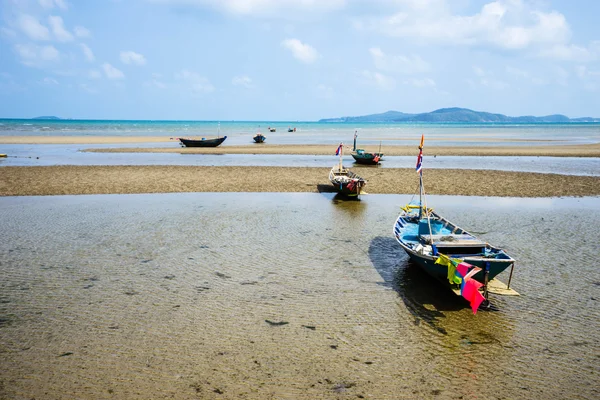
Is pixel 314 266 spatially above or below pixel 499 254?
below

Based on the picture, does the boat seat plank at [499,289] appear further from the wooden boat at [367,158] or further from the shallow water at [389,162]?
the wooden boat at [367,158]

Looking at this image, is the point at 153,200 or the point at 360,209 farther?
the point at 153,200

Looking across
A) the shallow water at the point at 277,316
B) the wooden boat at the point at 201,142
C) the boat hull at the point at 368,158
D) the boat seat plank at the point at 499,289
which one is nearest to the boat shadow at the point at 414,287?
the shallow water at the point at 277,316

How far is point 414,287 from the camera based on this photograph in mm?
11633

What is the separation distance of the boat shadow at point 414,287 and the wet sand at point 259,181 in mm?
12676

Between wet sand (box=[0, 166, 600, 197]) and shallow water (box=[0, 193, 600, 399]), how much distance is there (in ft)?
29.3

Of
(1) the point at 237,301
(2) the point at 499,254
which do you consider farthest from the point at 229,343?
(2) the point at 499,254

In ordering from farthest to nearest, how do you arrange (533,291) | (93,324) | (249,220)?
1. (249,220)
2. (533,291)
3. (93,324)

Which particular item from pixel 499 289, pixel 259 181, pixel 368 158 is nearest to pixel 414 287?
pixel 499 289

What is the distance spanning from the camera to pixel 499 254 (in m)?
11.0

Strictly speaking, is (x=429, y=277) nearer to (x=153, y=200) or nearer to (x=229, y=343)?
(x=229, y=343)

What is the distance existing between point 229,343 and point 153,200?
1648 centimetres

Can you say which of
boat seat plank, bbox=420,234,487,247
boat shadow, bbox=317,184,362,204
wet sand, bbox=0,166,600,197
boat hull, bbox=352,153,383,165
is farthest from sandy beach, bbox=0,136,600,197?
boat seat plank, bbox=420,234,487,247

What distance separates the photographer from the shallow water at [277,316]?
7.42 m
